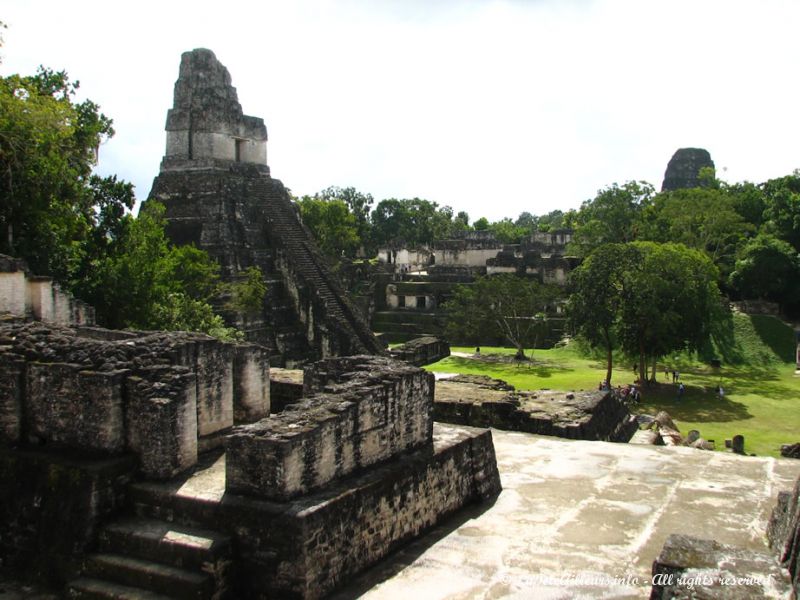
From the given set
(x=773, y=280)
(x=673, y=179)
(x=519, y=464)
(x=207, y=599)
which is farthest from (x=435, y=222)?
(x=207, y=599)

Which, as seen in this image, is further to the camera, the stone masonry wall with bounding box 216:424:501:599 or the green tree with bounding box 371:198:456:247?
the green tree with bounding box 371:198:456:247

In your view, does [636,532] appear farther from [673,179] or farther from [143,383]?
[673,179]

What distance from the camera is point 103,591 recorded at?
5.77m

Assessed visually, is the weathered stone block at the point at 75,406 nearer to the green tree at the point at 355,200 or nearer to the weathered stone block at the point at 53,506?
the weathered stone block at the point at 53,506

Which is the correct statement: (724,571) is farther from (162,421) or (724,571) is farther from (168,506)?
(162,421)

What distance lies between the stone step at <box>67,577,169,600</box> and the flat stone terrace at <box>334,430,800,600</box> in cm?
160

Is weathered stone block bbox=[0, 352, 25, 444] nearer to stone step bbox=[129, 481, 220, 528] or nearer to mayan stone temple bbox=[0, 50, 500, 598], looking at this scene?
mayan stone temple bbox=[0, 50, 500, 598]

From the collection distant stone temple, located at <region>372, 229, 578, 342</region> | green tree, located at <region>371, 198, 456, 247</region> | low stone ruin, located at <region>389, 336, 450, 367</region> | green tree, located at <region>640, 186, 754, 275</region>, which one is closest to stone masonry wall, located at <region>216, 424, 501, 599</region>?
low stone ruin, located at <region>389, 336, 450, 367</region>

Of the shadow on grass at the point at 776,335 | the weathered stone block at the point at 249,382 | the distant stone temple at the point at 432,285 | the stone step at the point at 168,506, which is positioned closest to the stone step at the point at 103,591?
the stone step at the point at 168,506

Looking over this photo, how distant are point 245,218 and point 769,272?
23079mm

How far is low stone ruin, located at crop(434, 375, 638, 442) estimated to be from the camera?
11688 millimetres

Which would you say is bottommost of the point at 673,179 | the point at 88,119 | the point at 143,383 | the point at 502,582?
the point at 502,582

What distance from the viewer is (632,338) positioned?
22.4 m

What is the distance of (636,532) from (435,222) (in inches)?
2385
